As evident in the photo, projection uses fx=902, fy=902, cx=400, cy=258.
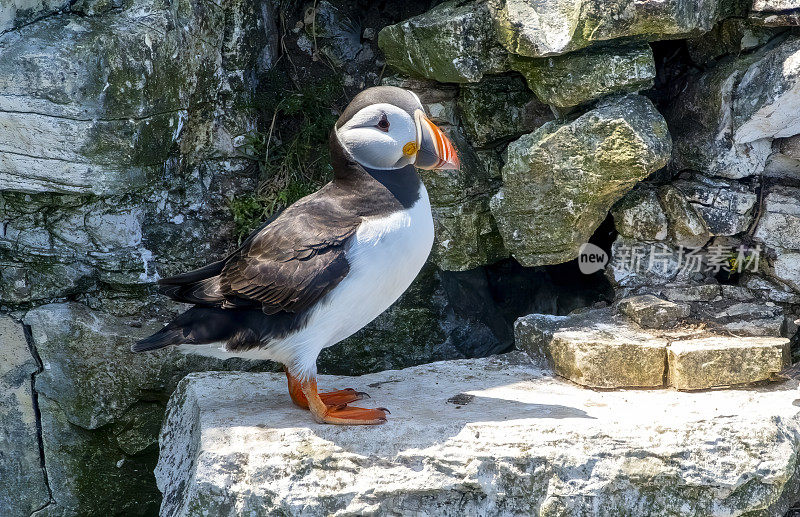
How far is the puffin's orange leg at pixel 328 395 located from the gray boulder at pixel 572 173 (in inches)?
47.3

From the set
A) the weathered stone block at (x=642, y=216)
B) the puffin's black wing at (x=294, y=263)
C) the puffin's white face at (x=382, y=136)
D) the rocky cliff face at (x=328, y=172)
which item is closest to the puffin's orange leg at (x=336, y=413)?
the puffin's black wing at (x=294, y=263)

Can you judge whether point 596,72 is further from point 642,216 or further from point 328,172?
point 328,172

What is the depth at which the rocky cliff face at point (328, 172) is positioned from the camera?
13.0ft

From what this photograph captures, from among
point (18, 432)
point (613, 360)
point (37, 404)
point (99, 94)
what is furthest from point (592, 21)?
point (18, 432)

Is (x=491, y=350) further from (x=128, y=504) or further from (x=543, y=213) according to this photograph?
(x=128, y=504)

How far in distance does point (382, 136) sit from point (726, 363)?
1.72 meters

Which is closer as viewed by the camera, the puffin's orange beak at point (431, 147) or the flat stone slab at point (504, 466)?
the flat stone slab at point (504, 466)

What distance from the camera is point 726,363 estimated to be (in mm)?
3756

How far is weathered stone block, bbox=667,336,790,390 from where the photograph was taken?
12.3ft

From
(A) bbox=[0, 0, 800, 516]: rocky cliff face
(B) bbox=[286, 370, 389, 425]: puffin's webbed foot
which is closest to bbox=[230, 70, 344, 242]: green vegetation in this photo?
(A) bbox=[0, 0, 800, 516]: rocky cliff face

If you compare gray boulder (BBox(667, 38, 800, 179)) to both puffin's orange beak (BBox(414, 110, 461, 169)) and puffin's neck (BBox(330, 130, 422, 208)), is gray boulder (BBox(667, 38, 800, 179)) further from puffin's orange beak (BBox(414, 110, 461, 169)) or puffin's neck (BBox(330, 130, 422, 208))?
puffin's neck (BBox(330, 130, 422, 208))

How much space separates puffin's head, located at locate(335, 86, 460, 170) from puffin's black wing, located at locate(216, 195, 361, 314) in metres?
0.25

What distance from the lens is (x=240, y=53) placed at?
15.3 feet

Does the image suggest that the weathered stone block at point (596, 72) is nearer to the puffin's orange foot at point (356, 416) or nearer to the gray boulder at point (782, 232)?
the gray boulder at point (782, 232)
